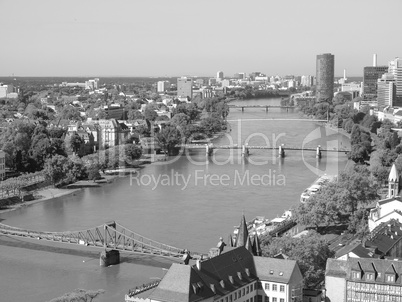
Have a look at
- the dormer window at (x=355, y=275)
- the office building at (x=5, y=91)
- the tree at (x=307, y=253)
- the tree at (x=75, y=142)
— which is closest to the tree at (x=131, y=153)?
the tree at (x=75, y=142)

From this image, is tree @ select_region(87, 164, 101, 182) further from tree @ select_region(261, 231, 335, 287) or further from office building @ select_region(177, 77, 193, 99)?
office building @ select_region(177, 77, 193, 99)

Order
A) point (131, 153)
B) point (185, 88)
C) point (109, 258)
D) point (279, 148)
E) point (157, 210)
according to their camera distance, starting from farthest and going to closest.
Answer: point (185, 88) → point (279, 148) → point (131, 153) → point (157, 210) → point (109, 258)

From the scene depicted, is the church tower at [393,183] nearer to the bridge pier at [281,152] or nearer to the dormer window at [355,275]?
the dormer window at [355,275]

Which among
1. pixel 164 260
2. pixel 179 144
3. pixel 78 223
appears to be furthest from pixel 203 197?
pixel 179 144

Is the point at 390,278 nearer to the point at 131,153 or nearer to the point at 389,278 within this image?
the point at 389,278

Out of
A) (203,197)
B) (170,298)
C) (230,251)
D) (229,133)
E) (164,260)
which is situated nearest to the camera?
(170,298)

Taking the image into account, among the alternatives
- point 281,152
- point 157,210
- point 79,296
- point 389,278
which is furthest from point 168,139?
point 389,278

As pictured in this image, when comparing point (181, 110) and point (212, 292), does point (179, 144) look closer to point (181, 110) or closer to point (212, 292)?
point (181, 110)
